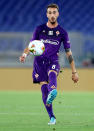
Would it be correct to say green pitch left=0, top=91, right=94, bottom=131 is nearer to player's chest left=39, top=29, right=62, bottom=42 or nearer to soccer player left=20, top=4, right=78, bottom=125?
soccer player left=20, top=4, right=78, bottom=125

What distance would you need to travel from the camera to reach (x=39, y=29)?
24.0ft

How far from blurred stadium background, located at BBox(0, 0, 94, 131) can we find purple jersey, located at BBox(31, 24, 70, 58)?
1096mm

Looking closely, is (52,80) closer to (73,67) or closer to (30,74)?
(73,67)

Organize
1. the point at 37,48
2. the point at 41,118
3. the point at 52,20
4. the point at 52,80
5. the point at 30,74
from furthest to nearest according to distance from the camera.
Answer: the point at 30,74 < the point at 41,118 < the point at 52,20 < the point at 52,80 < the point at 37,48

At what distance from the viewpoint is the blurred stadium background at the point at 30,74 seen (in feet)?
25.6

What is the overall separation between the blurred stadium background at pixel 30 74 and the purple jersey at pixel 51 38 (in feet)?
3.60

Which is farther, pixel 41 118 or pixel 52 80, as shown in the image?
pixel 41 118

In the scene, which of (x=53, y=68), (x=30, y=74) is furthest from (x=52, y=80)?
(x=30, y=74)

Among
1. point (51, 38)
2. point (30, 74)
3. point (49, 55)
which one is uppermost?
point (51, 38)

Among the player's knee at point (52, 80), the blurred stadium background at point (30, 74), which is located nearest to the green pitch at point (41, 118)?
the blurred stadium background at point (30, 74)

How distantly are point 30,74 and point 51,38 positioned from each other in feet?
31.0

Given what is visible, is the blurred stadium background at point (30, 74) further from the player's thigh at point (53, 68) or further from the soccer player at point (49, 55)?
the player's thigh at point (53, 68)

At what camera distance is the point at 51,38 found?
7.28 m

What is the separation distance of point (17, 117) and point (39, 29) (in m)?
1.72
